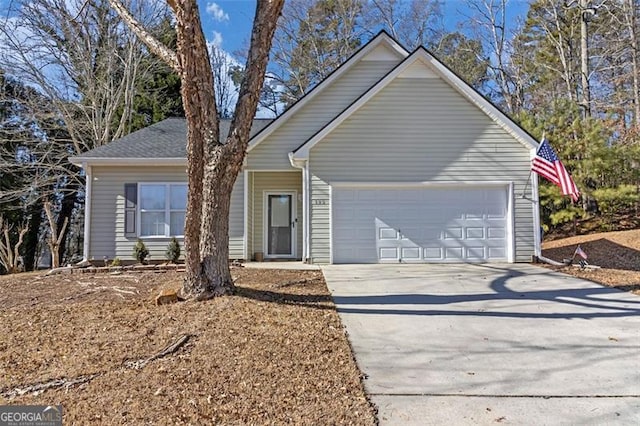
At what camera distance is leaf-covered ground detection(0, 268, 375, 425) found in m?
3.12

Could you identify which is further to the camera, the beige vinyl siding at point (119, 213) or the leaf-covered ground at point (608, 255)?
the beige vinyl siding at point (119, 213)

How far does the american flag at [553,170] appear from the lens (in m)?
9.13

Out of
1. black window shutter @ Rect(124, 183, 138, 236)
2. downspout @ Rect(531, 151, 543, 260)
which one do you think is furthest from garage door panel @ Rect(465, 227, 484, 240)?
black window shutter @ Rect(124, 183, 138, 236)

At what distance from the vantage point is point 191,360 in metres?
4.02

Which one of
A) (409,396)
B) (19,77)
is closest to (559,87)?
(409,396)

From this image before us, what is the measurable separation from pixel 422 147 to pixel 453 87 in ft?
5.81

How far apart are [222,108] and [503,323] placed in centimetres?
2319

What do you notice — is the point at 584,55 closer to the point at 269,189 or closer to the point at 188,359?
the point at 269,189

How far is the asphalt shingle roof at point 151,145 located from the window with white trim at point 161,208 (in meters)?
0.88

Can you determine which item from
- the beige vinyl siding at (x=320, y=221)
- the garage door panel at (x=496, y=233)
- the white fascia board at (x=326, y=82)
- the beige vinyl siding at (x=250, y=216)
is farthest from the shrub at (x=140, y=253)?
A: the garage door panel at (x=496, y=233)

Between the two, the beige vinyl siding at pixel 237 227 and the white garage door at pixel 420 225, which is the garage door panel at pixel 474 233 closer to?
the white garage door at pixel 420 225

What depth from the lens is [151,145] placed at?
12.3 m

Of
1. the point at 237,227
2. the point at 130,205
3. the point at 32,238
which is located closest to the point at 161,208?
the point at 130,205

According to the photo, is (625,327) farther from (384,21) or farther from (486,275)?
(384,21)
